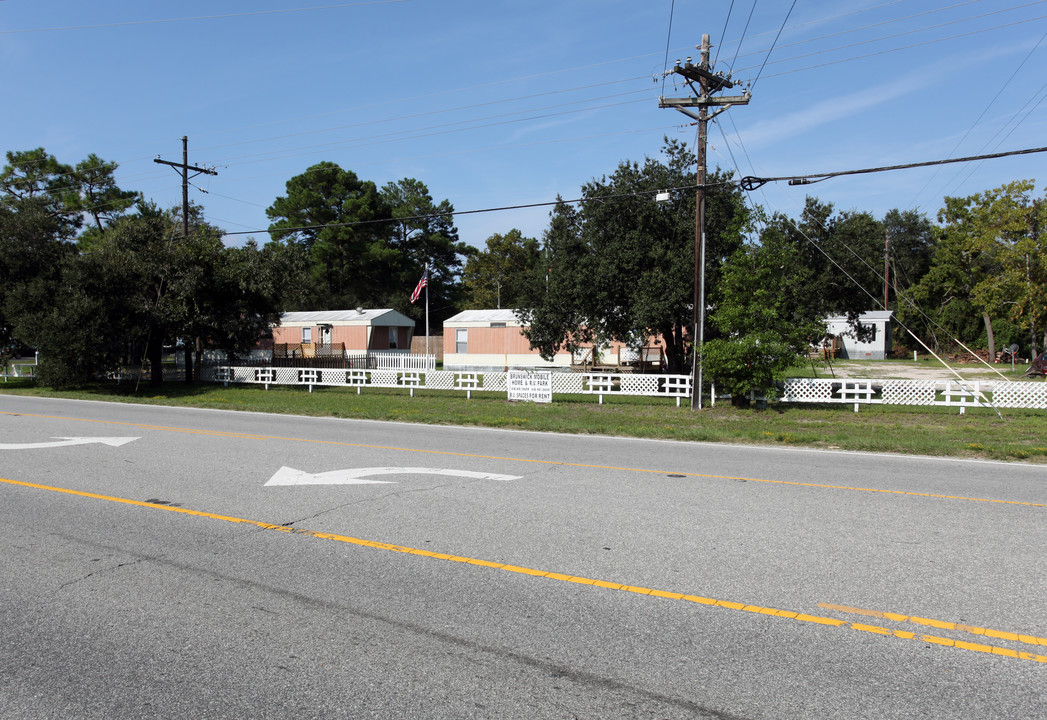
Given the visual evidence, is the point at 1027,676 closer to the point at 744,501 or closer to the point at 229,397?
the point at 744,501

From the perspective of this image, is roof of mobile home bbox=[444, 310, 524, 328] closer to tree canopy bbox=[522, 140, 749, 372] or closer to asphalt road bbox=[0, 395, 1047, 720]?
tree canopy bbox=[522, 140, 749, 372]

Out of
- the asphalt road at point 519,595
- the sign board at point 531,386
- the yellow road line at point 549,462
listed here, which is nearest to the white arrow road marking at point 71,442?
the yellow road line at point 549,462

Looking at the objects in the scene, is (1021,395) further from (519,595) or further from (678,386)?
(519,595)

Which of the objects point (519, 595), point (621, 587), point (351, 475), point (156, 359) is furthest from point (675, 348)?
point (519, 595)

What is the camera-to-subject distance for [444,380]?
2636 cm

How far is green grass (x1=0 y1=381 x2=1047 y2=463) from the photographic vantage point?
45.2 ft

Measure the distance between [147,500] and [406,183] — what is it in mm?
68593

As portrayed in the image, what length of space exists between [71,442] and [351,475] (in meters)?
6.55

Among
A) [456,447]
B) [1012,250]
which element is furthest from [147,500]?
[1012,250]

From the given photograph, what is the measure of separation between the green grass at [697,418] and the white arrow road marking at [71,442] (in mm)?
6354

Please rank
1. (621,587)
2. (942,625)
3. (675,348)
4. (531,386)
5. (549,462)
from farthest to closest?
(675,348), (531,386), (549,462), (621,587), (942,625)

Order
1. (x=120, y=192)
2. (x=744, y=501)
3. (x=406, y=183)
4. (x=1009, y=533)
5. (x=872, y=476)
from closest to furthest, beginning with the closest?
(x=1009, y=533) → (x=744, y=501) → (x=872, y=476) → (x=120, y=192) → (x=406, y=183)

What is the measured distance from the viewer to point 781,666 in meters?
3.92

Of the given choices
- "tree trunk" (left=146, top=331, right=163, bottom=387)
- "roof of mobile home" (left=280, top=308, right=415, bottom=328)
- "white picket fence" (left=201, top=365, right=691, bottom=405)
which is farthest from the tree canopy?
"roof of mobile home" (left=280, top=308, right=415, bottom=328)
